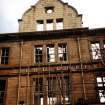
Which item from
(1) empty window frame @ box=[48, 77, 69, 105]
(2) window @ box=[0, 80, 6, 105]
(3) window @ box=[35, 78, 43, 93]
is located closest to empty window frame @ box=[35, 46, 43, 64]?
(3) window @ box=[35, 78, 43, 93]

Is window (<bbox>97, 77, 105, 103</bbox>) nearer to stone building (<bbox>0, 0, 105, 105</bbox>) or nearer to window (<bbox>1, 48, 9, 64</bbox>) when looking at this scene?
stone building (<bbox>0, 0, 105, 105</bbox>)

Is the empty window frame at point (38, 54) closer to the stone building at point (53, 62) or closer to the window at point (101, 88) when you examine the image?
the stone building at point (53, 62)

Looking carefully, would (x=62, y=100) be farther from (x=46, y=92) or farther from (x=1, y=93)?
(x=1, y=93)

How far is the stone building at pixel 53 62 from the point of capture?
61.9 feet

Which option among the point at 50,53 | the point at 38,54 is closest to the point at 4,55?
the point at 38,54

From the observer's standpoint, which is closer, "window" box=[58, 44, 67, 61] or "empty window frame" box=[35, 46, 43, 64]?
"window" box=[58, 44, 67, 61]

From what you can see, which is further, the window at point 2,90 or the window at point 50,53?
the window at point 50,53

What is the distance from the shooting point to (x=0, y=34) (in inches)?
859

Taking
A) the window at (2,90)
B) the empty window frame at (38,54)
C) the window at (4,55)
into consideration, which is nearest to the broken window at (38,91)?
the empty window frame at (38,54)

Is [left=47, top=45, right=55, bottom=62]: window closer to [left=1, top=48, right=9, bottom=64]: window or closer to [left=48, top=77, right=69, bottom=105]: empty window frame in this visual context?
[left=48, top=77, right=69, bottom=105]: empty window frame

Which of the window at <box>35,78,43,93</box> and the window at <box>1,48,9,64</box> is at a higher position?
the window at <box>1,48,9,64</box>

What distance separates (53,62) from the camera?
Answer: 66.9 feet

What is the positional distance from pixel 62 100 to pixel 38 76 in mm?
2906

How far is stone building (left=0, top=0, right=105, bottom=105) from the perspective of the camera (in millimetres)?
18859
